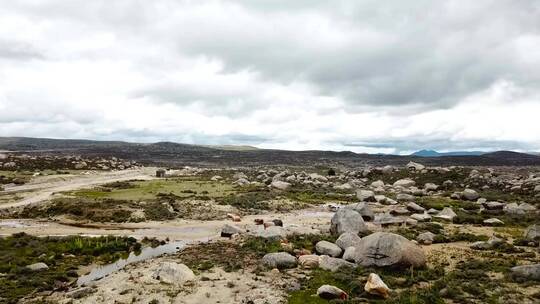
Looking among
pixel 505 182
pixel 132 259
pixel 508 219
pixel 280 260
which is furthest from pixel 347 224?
pixel 505 182

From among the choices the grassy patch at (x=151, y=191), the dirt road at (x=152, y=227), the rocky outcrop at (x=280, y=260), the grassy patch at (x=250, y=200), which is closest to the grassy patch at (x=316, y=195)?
the grassy patch at (x=250, y=200)

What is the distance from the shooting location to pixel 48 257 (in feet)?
110

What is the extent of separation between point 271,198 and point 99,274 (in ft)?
130

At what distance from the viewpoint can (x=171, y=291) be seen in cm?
2494

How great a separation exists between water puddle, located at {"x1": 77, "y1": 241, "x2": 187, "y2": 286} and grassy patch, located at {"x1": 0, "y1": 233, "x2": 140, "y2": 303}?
0.86 m

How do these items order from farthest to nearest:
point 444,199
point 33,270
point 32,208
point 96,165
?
point 96,165, point 444,199, point 32,208, point 33,270

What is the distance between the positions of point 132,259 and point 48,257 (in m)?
6.09

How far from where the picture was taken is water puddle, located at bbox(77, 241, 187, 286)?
29219 millimetres

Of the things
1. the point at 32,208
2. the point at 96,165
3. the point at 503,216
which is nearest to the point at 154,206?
the point at 32,208

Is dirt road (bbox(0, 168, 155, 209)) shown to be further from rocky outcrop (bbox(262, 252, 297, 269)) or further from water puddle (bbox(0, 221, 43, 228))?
rocky outcrop (bbox(262, 252, 297, 269))

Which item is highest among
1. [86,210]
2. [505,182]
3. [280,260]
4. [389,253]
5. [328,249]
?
[505,182]

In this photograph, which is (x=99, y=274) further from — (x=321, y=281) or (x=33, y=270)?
(x=321, y=281)

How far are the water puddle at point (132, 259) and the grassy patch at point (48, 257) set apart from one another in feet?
2.83

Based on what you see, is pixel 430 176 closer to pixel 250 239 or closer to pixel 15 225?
pixel 250 239
